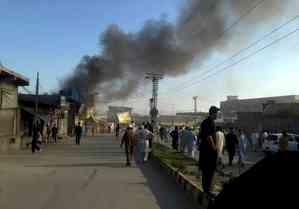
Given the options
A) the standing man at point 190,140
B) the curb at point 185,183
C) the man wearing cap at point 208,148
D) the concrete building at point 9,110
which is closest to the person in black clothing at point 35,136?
the concrete building at point 9,110

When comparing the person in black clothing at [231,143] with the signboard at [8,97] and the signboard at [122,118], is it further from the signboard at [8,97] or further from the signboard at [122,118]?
the signboard at [122,118]

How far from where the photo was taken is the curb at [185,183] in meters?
8.84

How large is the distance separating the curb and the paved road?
6.2 inches

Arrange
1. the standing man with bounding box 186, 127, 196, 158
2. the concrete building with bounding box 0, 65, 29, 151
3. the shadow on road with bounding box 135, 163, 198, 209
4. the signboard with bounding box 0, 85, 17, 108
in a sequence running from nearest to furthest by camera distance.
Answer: the shadow on road with bounding box 135, 163, 198, 209 < the standing man with bounding box 186, 127, 196, 158 < the concrete building with bounding box 0, 65, 29, 151 < the signboard with bounding box 0, 85, 17, 108

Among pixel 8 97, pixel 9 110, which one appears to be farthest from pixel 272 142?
pixel 8 97

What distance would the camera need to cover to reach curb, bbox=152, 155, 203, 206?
8844 mm

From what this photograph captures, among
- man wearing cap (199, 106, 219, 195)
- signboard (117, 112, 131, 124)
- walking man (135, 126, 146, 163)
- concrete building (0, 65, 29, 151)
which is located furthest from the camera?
signboard (117, 112, 131, 124)

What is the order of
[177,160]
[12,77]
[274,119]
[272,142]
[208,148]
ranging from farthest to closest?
[274,119], [272,142], [12,77], [177,160], [208,148]

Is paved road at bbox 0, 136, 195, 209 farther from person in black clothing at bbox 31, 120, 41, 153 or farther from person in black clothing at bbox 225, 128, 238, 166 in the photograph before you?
person in black clothing at bbox 31, 120, 41, 153

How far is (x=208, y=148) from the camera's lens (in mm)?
8109

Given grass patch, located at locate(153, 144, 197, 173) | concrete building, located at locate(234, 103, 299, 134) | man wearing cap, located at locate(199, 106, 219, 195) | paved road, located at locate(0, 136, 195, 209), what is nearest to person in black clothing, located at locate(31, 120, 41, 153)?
grass patch, located at locate(153, 144, 197, 173)

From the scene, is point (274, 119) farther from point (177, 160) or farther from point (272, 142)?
point (177, 160)

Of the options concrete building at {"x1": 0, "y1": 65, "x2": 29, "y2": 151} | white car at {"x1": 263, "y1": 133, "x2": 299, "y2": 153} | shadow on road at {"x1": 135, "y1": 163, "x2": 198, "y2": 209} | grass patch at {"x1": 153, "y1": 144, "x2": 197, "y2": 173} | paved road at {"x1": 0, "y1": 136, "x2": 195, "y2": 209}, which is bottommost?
shadow on road at {"x1": 135, "y1": 163, "x2": 198, "y2": 209}

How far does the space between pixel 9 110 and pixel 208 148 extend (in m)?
18.6
